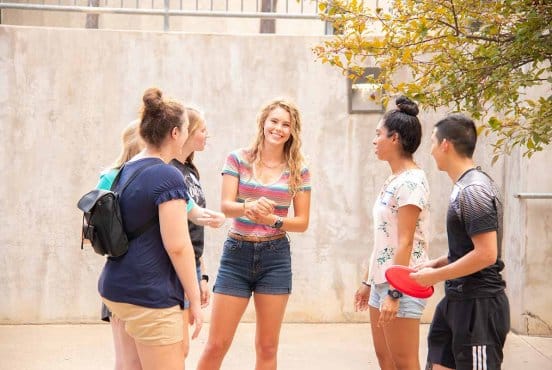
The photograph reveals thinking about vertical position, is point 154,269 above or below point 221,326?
above

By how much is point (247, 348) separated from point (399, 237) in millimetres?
2990

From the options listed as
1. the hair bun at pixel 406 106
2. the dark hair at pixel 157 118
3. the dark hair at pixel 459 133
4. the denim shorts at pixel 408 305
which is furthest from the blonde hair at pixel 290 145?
the dark hair at pixel 157 118

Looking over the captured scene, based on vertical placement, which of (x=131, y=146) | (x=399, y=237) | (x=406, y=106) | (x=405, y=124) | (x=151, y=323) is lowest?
(x=151, y=323)

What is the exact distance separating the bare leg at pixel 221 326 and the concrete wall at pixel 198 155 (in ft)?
9.53

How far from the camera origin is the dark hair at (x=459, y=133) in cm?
443

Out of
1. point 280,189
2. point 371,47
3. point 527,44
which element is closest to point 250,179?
point 280,189

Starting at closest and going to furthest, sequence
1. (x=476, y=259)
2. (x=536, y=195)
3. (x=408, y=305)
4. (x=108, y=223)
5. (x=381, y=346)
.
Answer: (x=108, y=223) < (x=476, y=259) < (x=408, y=305) < (x=381, y=346) < (x=536, y=195)

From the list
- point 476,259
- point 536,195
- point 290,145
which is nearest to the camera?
point 476,259

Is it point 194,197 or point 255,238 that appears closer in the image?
point 194,197

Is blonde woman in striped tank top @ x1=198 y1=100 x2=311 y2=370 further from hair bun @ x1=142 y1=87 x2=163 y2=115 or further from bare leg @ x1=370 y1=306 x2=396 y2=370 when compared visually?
hair bun @ x1=142 y1=87 x2=163 y2=115

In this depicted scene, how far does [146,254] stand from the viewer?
13.2 ft

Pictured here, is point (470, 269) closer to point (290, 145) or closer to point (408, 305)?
point (408, 305)

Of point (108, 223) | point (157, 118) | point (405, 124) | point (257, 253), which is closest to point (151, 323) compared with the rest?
point (108, 223)

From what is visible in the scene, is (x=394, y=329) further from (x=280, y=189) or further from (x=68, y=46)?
(x=68, y=46)
